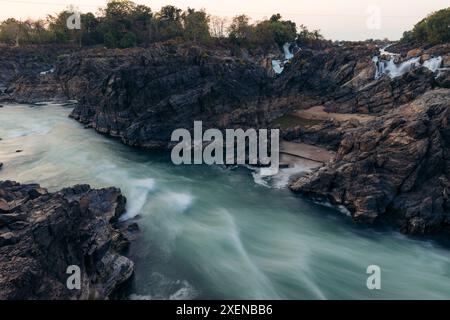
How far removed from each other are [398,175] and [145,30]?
269 ft

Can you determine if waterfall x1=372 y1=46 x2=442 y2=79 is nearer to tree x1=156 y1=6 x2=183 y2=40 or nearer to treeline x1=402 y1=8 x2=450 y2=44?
treeline x1=402 y1=8 x2=450 y2=44

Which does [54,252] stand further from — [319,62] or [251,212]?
[319,62]

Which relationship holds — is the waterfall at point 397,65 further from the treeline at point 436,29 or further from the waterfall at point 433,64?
the treeline at point 436,29

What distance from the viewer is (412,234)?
26.6 m

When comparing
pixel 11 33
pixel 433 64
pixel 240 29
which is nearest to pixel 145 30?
pixel 240 29

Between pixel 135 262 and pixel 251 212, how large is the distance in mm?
10808

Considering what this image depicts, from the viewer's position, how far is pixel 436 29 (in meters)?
65.4

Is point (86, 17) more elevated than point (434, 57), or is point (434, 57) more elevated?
point (86, 17)

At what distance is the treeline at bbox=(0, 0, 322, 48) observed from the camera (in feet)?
286

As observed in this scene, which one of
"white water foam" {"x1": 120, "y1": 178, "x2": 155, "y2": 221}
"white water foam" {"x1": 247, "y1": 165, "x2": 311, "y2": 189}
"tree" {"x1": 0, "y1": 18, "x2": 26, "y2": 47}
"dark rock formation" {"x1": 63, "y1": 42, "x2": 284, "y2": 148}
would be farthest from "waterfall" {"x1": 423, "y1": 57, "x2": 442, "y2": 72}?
"tree" {"x1": 0, "y1": 18, "x2": 26, "y2": 47}

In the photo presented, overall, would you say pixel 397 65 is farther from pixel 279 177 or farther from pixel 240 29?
pixel 240 29
